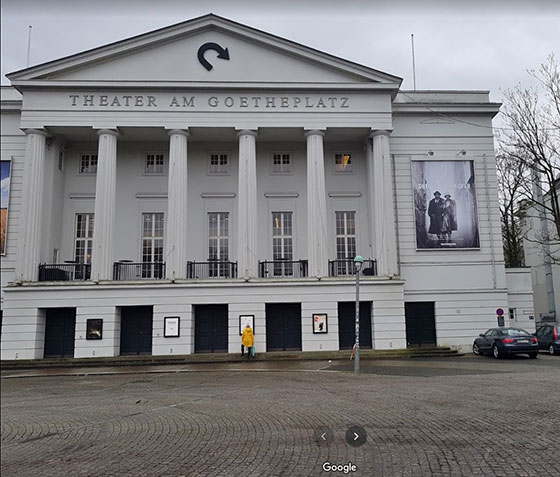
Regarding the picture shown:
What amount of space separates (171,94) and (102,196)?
6.23 meters

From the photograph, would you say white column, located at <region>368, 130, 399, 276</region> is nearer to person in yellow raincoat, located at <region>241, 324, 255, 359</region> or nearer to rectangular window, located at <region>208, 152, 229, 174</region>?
person in yellow raincoat, located at <region>241, 324, 255, 359</region>

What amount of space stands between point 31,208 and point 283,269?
12.8 m

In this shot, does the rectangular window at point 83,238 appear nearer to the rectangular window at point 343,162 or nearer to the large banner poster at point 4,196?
the large banner poster at point 4,196

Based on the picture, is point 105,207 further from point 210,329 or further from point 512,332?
point 512,332

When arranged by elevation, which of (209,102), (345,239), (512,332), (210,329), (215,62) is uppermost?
(215,62)

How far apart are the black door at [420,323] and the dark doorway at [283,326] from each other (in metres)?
5.88

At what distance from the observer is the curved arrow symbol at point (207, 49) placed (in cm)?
2642

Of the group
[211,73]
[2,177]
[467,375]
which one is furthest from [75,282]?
[467,375]

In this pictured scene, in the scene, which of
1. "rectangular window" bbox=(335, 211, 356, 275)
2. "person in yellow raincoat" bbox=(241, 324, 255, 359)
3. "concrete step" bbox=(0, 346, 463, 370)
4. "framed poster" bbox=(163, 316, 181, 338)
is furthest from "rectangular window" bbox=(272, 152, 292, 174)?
"concrete step" bbox=(0, 346, 463, 370)

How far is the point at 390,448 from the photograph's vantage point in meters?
6.61

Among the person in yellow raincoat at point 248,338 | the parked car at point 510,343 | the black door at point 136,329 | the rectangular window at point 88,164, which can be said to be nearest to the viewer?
the parked car at point 510,343

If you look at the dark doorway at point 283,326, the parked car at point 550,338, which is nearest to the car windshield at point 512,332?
the parked car at point 550,338

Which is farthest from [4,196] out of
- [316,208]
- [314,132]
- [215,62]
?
[314,132]

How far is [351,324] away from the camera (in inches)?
1006
